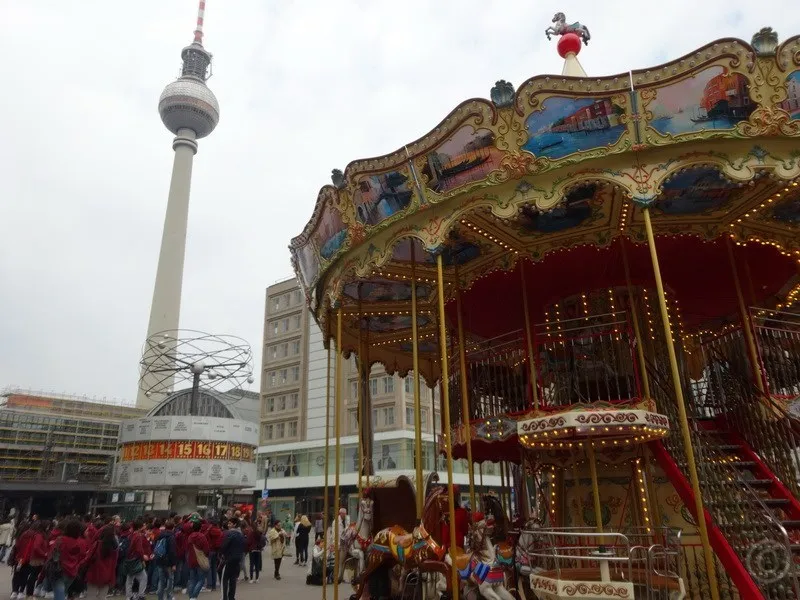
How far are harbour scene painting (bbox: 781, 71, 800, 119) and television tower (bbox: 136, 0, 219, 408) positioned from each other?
60.3 metres

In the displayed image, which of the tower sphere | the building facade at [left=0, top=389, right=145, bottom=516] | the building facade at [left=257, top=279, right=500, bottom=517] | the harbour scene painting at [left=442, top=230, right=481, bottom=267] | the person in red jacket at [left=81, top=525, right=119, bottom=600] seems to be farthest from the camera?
the tower sphere

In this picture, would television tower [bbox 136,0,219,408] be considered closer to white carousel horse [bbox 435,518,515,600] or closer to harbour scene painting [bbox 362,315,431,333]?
harbour scene painting [bbox 362,315,431,333]

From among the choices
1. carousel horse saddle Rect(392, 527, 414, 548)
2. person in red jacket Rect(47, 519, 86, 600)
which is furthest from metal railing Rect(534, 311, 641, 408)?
person in red jacket Rect(47, 519, 86, 600)

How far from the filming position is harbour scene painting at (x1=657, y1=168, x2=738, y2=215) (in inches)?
331

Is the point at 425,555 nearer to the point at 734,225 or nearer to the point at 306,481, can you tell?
the point at 734,225

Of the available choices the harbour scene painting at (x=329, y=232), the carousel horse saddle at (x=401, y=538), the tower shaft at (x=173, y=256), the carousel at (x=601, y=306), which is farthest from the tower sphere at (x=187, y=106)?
the carousel horse saddle at (x=401, y=538)

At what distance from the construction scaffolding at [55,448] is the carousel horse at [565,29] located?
121 ft

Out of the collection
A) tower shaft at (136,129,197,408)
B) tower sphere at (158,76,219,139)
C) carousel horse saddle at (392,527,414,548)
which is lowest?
carousel horse saddle at (392,527,414,548)

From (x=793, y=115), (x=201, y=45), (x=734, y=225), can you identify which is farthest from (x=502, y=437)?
(x=201, y=45)

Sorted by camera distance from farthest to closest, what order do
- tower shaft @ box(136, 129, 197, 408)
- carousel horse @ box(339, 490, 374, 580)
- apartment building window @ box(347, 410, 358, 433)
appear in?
1. tower shaft @ box(136, 129, 197, 408)
2. apartment building window @ box(347, 410, 358, 433)
3. carousel horse @ box(339, 490, 374, 580)

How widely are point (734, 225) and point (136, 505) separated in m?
37.3

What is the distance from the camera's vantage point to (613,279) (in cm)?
1157

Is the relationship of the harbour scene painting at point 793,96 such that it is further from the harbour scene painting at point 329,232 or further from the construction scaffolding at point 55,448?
the construction scaffolding at point 55,448

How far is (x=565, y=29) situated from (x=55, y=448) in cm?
4259
